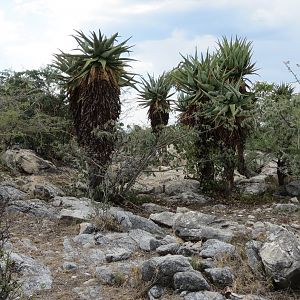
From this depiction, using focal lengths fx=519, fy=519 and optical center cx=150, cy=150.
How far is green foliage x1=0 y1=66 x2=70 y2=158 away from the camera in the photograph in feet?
41.5

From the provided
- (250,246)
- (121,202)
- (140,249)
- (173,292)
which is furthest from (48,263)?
(121,202)

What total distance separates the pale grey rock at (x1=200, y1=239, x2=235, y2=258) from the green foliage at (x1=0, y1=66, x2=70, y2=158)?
21.5 ft

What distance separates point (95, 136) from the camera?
479 inches

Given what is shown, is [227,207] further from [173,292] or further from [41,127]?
[173,292]

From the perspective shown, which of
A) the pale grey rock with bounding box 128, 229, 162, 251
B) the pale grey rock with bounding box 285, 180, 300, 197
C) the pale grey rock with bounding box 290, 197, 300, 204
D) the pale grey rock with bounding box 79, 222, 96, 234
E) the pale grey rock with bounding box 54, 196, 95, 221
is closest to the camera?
the pale grey rock with bounding box 128, 229, 162, 251

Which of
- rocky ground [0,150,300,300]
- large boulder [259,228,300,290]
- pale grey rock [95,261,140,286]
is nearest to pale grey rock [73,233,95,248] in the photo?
rocky ground [0,150,300,300]

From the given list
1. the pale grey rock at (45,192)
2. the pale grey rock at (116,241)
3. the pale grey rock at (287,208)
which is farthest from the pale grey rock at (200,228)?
the pale grey rock at (45,192)

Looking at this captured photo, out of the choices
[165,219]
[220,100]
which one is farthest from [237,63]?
[165,219]

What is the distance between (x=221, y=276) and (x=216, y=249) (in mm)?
1109

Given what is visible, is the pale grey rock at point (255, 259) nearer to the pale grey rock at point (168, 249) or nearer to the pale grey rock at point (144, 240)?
the pale grey rock at point (168, 249)

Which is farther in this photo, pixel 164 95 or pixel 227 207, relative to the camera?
pixel 164 95

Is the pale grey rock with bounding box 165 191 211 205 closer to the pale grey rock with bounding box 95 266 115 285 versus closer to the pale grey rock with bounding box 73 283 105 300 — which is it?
the pale grey rock with bounding box 95 266 115 285

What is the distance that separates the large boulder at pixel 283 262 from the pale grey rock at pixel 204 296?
0.72 m

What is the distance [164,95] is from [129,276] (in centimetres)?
1047
